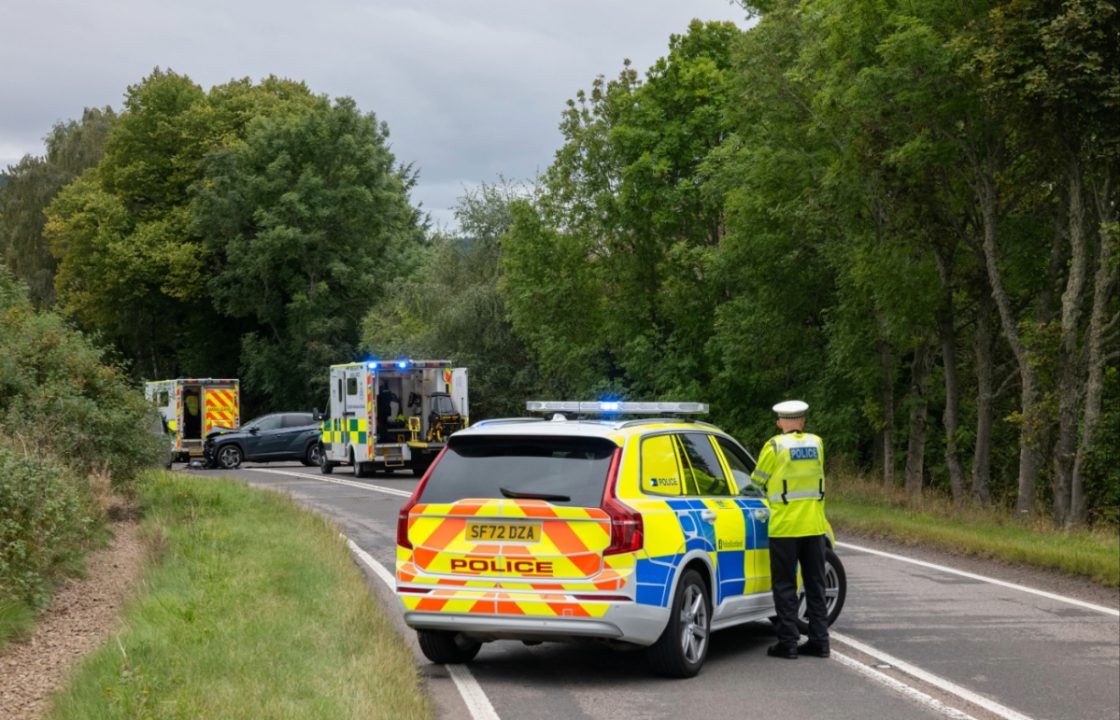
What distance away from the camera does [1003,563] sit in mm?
15766

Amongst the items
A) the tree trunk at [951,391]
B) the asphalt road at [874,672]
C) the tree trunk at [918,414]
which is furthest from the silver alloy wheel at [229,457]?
the asphalt road at [874,672]

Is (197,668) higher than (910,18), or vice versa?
(910,18)

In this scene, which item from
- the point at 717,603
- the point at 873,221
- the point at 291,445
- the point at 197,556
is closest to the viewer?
the point at 717,603

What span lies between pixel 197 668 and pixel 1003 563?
10244mm

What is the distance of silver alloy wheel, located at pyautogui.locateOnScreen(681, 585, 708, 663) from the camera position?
30.0ft

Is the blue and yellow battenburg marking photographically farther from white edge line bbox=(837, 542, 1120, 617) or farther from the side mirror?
white edge line bbox=(837, 542, 1120, 617)

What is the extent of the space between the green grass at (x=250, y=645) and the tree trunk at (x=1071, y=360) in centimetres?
1124

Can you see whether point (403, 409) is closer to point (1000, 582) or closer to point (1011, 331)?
point (1011, 331)

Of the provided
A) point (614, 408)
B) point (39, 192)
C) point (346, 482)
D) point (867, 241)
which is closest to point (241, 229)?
point (39, 192)

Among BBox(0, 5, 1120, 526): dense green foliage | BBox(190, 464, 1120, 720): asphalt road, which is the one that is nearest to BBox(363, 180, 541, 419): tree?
BBox(0, 5, 1120, 526): dense green foliage

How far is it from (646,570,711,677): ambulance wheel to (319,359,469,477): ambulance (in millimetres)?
24259

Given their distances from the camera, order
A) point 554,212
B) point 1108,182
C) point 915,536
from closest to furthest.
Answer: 1. point 915,536
2. point 1108,182
3. point 554,212

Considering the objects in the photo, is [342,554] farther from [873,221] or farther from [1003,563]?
[873,221]

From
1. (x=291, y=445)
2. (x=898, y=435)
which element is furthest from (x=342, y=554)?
(x=291, y=445)
